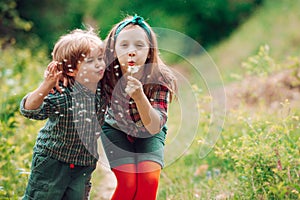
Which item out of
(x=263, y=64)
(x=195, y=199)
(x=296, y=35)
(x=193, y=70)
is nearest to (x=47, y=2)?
(x=193, y=70)

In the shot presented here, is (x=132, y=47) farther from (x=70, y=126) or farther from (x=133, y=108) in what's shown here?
(x=70, y=126)

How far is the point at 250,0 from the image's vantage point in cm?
1028

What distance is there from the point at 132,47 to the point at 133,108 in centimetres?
34

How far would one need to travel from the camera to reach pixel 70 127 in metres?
2.62

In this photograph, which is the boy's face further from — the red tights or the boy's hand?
the red tights

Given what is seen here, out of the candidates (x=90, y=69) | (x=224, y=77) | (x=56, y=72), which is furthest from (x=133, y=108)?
(x=224, y=77)

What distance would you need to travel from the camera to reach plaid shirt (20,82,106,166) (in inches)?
102

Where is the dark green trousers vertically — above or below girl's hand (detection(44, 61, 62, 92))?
below

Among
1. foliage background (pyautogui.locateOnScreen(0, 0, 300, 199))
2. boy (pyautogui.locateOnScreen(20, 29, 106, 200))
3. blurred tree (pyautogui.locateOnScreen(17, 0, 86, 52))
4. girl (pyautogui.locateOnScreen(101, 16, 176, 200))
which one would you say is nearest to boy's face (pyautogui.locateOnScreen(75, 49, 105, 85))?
boy (pyautogui.locateOnScreen(20, 29, 106, 200))

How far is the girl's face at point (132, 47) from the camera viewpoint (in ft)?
8.87

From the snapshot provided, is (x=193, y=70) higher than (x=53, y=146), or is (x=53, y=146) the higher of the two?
(x=193, y=70)

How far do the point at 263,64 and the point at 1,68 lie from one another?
3763mm

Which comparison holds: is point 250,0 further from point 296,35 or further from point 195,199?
point 195,199

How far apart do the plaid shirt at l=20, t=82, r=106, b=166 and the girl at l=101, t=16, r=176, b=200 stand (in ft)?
0.65
